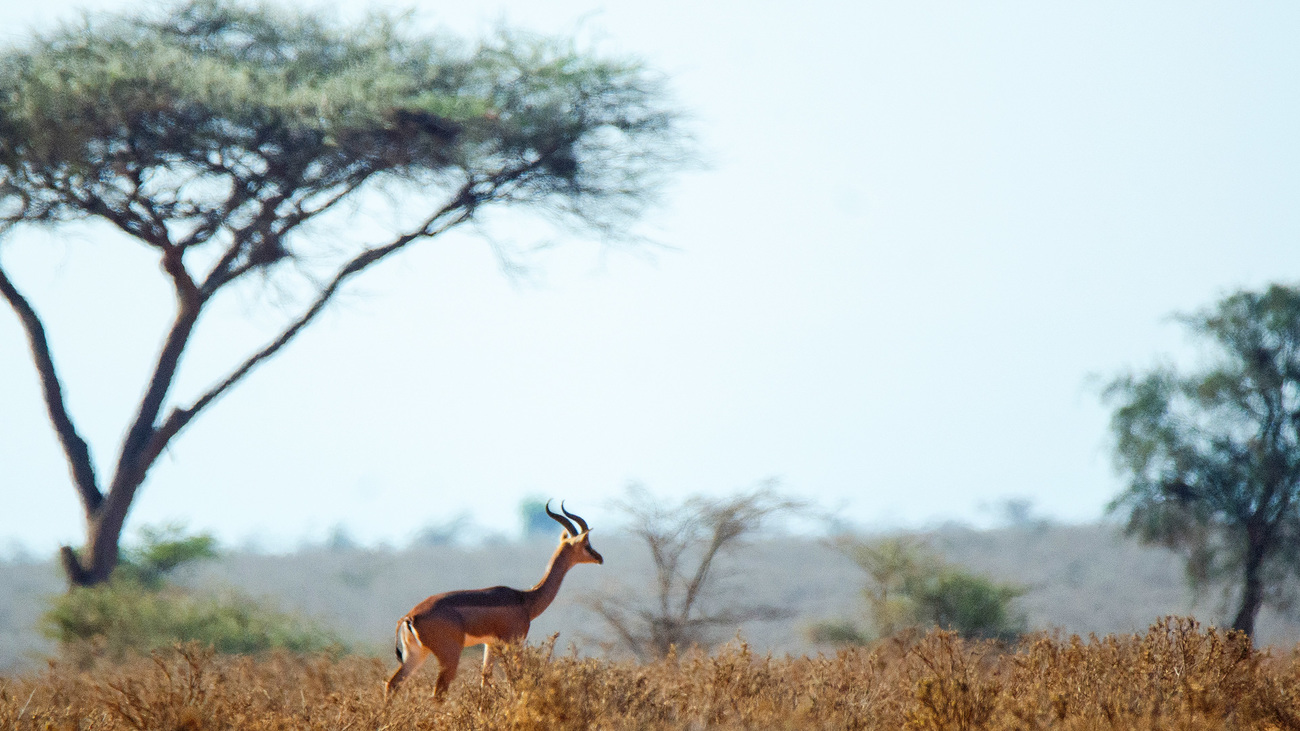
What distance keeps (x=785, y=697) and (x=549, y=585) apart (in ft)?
7.53

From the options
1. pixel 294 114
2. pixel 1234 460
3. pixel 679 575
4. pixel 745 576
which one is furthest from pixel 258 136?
pixel 745 576

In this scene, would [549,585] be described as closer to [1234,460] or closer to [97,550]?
[97,550]

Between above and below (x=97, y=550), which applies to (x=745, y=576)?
above

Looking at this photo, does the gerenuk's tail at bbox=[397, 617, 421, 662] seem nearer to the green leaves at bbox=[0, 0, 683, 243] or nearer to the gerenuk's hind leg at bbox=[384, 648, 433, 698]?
the gerenuk's hind leg at bbox=[384, 648, 433, 698]

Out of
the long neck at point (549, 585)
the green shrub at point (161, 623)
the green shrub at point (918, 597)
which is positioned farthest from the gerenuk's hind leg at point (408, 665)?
the green shrub at point (918, 597)

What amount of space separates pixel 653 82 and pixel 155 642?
9930 mm

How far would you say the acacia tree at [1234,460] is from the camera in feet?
62.8

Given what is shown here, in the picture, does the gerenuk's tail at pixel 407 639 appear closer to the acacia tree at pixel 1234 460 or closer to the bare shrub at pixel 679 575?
the bare shrub at pixel 679 575

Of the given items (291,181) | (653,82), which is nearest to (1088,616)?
(653,82)

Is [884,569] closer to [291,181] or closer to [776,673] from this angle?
[291,181]

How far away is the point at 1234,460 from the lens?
19375 millimetres

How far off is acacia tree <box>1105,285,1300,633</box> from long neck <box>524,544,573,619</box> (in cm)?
1344

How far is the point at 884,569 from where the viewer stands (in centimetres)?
1986

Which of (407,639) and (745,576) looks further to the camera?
(745,576)
